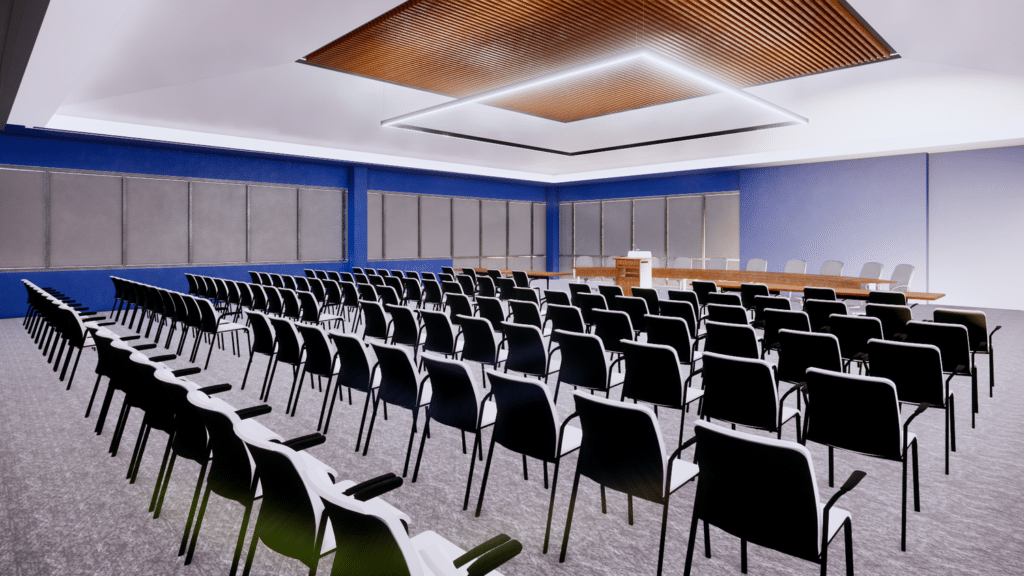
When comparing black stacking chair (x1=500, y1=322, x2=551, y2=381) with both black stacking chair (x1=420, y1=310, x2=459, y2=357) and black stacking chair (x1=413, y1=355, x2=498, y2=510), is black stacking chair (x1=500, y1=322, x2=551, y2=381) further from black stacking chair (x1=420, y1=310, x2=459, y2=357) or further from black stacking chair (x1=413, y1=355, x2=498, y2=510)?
black stacking chair (x1=413, y1=355, x2=498, y2=510)

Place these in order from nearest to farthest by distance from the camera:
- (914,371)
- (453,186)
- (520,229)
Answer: (914,371) → (453,186) → (520,229)

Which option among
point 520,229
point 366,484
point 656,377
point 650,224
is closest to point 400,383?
point 656,377

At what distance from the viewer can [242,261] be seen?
1328 centimetres

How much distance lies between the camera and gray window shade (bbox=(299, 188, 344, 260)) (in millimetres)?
14281

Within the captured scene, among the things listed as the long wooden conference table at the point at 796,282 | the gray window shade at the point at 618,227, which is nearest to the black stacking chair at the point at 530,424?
the long wooden conference table at the point at 796,282

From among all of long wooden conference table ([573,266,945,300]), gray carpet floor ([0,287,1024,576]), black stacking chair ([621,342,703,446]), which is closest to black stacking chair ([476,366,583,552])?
gray carpet floor ([0,287,1024,576])

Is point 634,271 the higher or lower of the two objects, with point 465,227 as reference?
lower

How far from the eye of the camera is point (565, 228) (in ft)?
66.4

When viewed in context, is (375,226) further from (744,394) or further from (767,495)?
(767,495)

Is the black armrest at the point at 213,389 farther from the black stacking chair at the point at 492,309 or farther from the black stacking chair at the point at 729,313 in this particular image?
the black stacking chair at the point at 729,313

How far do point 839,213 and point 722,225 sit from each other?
10.4 ft

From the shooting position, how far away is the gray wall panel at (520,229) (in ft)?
63.0

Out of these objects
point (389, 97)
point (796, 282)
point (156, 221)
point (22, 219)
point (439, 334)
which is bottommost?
point (439, 334)

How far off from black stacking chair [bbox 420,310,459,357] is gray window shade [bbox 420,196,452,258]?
11.6m
